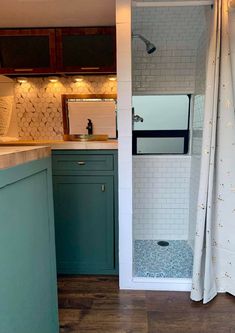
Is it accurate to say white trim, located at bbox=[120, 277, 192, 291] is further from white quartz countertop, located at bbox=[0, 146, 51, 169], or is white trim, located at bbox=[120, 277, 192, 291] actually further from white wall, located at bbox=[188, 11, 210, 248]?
white quartz countertop, located at bbox=[0, 146, 51, 169]

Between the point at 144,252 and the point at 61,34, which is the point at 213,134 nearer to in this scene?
the point at 144,252

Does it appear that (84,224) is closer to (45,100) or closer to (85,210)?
(85,210)

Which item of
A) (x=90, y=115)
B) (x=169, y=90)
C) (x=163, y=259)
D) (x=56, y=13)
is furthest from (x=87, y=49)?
(x=163, y=259)

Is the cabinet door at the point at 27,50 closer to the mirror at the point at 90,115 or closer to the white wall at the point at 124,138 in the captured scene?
the mirror at the point at 90,115

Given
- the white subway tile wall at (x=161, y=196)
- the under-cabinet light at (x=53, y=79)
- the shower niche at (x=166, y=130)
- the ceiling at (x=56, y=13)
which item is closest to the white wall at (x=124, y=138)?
the shower niche at (x=166, y=130)

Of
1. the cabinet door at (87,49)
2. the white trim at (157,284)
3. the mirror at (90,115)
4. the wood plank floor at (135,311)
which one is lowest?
the wood plank floor at (135,311)

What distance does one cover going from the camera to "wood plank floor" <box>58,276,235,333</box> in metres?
1.50

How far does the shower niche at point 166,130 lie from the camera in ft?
7.19

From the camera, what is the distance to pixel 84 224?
1940mm

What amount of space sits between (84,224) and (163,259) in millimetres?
779

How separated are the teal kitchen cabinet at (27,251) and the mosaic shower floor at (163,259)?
897 mm

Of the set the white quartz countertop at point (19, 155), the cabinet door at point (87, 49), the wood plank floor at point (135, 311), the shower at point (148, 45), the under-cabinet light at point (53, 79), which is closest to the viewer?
the white quartz countertop at point (19, 155)

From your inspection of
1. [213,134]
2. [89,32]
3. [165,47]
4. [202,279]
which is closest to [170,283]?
[202,279]

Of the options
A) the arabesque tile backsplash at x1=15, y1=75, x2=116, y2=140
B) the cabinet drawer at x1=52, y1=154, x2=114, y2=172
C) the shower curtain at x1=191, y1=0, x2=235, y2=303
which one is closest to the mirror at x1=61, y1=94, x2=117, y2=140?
the arabesque tile backsplash at x1=15, y1=75, x2=116, y2=140
